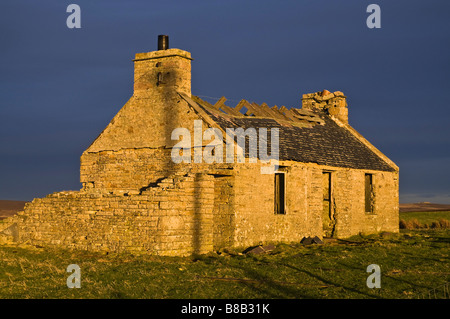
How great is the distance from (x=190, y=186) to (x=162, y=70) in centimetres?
516

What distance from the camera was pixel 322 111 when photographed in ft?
90.9

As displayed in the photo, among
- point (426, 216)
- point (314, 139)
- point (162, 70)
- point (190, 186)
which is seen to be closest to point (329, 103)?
point (314, 139)

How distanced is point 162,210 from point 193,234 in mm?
1491

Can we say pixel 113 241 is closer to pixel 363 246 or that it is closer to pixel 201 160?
pixel 201 160

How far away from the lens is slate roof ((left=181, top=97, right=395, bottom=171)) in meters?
19.6

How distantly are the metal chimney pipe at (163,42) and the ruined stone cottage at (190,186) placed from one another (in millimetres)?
54

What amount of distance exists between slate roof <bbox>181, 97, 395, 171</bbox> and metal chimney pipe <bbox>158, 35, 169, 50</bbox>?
232 centimetres

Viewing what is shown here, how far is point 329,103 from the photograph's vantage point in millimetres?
27875

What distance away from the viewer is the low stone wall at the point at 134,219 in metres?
15.4

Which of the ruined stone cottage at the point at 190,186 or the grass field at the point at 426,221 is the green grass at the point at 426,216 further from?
the ruined stone cottage at the point at 190,186

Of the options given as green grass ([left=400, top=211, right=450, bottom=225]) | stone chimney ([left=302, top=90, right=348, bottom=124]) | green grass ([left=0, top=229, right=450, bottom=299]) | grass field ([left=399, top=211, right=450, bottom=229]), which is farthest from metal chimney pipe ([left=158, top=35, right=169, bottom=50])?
green grass ([left=400, top=211, right=450, bottom=225])

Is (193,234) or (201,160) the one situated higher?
(201,160)

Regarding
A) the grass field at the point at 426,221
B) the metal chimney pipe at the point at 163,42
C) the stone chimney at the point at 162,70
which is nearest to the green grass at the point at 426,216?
the grass field at the point at 426,221
